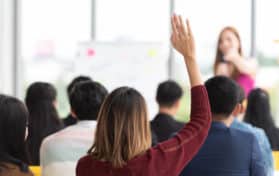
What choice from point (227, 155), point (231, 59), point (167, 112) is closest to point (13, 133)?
point (227, 155)

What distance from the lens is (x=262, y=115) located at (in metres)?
4.95

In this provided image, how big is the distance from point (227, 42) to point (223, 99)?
11.3 feet

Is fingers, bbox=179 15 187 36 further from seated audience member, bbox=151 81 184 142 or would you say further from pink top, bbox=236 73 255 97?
pink top, bbox=236 73 255 97

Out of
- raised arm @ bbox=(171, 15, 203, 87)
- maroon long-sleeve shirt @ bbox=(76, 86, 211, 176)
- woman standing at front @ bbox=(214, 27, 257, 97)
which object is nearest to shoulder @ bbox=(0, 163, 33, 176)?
maroon long-sleeve shirt @ bbox=(76, 86, 211, 176)

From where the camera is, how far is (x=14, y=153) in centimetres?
277

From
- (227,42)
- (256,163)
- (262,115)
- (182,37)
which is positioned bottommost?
(262,115)

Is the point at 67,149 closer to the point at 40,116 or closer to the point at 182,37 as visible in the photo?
the point at 182,37

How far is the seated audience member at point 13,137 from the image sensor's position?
9.00ft

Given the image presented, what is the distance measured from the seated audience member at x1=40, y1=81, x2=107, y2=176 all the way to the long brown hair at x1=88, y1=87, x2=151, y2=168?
89 centimetres

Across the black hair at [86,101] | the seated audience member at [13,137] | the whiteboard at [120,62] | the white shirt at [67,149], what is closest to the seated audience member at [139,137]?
the seated audience member at [13,137]

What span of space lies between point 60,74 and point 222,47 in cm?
265

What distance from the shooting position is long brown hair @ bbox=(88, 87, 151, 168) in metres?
2.08

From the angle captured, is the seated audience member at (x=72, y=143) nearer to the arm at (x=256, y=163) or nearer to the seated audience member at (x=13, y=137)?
the seated audience member at (x=13, y=137)

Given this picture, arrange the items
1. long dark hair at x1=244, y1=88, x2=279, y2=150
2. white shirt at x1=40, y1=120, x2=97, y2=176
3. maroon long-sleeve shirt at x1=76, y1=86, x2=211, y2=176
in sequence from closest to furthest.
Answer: maroon long-sleeve shirt at x1=76, y1=86, x2=211, y2=176
white shirt at x1=40, y1=120, x2=97, y2=176
long dark hair at x1=244, y1=88, x2=279, y2=150
